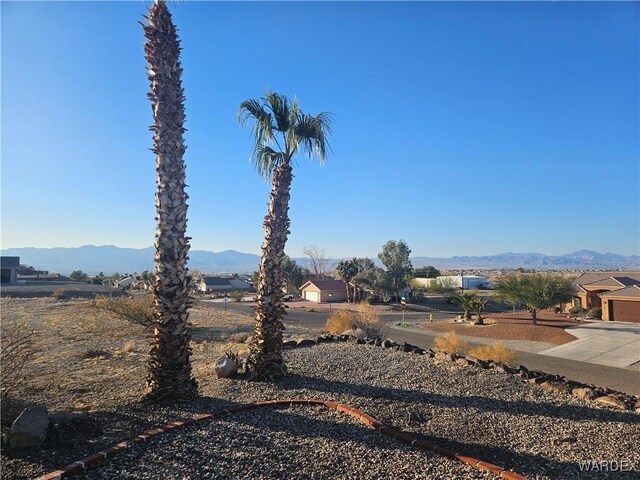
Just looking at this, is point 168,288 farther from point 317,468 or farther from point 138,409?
point 317,468

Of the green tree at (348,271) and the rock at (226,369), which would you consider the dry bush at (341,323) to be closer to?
the rock at (226,369)

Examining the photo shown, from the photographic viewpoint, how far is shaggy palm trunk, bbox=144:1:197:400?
290 inches

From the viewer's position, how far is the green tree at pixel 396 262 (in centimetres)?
5981

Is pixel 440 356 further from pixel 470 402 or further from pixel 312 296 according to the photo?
pixel 312 296

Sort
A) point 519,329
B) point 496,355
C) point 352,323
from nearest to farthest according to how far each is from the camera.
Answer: point 496,355, point 352,323, point 519,329

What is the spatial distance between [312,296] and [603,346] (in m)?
46.9

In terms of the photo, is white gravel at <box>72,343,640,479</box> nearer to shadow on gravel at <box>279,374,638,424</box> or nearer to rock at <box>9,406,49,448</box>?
shadow on gravel at <box>279,374,638,424</box>

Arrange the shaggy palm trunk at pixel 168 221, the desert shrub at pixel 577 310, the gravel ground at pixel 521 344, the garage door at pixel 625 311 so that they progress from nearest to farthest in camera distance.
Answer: the shaggy palm trunk at pixel 168 221 → the gravel ground at pixel 521 344 → the garage door at pixel 625 311 → the desert shrub at pixel 577 310

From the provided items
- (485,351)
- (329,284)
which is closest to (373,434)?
(485,351)

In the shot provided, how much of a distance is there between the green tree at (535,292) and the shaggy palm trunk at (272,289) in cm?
2597

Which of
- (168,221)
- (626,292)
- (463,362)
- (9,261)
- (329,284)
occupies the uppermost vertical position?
(168,221)

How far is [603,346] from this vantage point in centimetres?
2173

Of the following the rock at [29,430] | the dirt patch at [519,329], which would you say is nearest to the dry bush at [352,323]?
the dirt patch at [519,329]

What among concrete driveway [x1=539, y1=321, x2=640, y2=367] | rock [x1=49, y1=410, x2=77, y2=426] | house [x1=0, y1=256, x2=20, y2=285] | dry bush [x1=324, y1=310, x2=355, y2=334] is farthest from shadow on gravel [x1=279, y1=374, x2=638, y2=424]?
house [x1=0, y1=256, x2=20, y2=285]
